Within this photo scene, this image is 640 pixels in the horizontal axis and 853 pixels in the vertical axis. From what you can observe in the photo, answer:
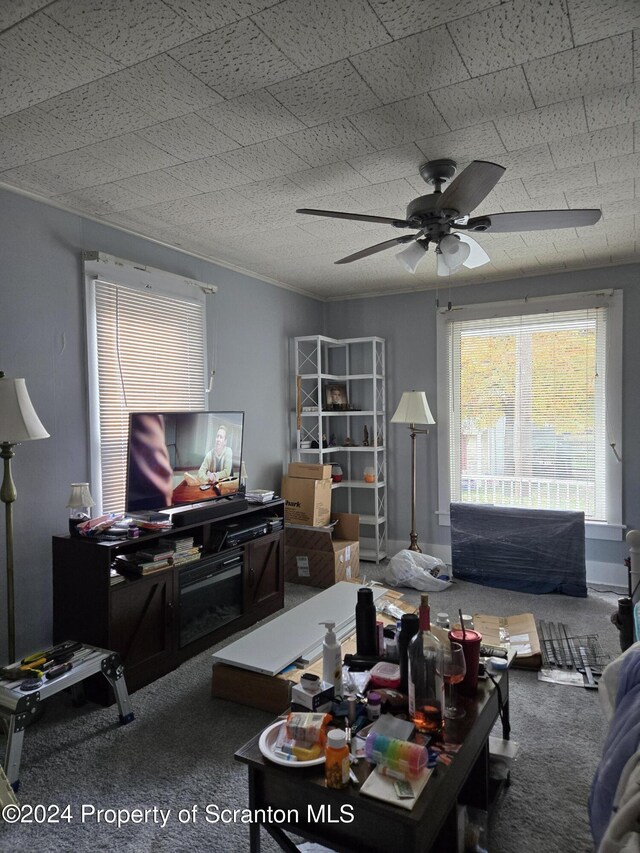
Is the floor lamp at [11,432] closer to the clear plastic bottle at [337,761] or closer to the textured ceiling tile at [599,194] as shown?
the clear plastic bottle at [337,761]

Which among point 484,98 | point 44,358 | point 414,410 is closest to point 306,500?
point 414,410

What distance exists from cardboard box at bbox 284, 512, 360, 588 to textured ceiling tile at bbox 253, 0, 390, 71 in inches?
130

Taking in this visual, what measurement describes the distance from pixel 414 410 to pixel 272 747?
3349 mm

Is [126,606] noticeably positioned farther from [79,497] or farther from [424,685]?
[424,685]

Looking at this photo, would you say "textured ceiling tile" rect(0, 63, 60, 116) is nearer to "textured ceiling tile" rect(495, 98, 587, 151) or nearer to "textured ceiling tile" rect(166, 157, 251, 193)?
"textured ceiling tile" rect(166, 157, 251, 193)

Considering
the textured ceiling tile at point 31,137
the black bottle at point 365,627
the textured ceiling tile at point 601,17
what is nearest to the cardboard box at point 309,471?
the black bottle at point 365,627

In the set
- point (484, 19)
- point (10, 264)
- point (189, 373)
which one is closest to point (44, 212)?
point (10, 264)

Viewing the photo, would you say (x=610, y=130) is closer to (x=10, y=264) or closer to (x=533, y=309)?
(x=533, y=309)

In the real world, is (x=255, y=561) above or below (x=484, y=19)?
below

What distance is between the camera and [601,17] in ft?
5.13

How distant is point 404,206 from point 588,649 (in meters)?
2.74

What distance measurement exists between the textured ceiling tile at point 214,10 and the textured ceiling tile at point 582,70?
915mm

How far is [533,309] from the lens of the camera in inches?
179

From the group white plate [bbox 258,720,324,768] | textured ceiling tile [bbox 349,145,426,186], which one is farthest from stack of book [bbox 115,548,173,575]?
textured ceiling tile [bbox 349,145,426,186]
